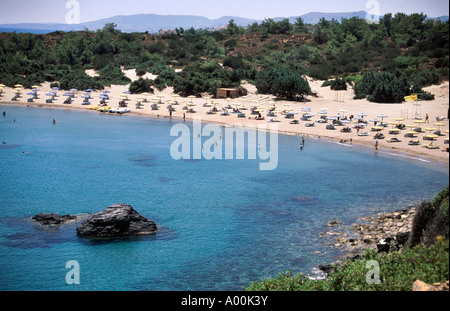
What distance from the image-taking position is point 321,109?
66625mm

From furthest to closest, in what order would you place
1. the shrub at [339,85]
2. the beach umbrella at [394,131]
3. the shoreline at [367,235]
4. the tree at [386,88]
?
the shrub at [339,85] < the tree at [386,88] < the beach umbrella at [394,131] < the shoreline at [367,235]

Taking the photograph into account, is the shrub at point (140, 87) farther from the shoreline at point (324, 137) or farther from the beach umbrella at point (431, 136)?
the beach umbrella at point (431, 136)

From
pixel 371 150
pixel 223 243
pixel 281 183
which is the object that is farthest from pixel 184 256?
pixel 371 150

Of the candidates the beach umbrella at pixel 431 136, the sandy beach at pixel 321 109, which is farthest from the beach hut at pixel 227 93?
the beach umbrella at pixel 431 136

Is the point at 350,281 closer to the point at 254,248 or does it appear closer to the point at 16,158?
the point at 254,248

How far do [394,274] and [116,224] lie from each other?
17001 millimetres

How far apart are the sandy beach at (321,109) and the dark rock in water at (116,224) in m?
30.1

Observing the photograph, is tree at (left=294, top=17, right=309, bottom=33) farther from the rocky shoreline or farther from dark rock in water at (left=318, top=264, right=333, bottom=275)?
dark rock in water at (left=318, top=264, right=333, bottom=275)

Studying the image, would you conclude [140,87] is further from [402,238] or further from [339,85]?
[402,238]

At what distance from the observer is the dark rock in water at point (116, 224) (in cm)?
2855

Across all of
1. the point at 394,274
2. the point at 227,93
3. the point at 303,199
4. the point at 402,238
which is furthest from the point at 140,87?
the point at 394,274

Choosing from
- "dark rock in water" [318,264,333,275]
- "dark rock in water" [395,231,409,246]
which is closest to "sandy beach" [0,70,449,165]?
Answer: "dark rock in water" [395,231,409,246]

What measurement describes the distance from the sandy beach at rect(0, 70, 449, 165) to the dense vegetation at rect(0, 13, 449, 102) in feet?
8.13
